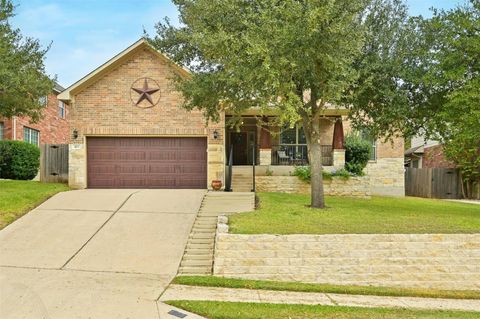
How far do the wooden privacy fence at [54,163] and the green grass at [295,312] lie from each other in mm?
13574

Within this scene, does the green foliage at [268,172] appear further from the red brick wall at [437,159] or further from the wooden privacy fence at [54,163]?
the red brick wall at [437,159]

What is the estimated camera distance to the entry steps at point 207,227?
27.7ft

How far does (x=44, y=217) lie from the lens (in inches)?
451

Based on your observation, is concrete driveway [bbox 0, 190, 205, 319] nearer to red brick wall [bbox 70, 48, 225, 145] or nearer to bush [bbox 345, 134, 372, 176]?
red brick wall [bbox 70, 48, 225, 145]

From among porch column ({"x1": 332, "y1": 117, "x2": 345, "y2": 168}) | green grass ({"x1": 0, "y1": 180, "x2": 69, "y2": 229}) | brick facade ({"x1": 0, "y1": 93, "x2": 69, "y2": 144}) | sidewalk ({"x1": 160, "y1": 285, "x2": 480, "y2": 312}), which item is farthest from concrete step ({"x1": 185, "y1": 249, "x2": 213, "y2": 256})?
brick facade ({"x1": 0, "y1": 93, "x2": 69, "y2": 144})

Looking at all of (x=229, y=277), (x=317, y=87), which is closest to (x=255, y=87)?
(x=317, y=87)

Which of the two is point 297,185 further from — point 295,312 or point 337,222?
point 295,312

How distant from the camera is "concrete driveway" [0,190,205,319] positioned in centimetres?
611

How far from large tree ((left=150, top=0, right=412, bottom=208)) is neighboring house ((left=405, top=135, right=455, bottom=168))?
1571 centimetres

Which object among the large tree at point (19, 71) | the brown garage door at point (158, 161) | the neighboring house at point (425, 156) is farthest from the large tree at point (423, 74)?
the neighboring house at point (425, 156)

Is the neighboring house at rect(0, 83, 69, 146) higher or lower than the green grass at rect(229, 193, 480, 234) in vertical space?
higher

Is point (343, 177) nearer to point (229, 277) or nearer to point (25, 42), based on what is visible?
point (229, 277)

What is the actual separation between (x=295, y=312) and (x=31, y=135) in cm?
2282

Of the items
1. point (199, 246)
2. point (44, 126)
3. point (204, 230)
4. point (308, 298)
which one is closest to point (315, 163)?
point (204, 230)
